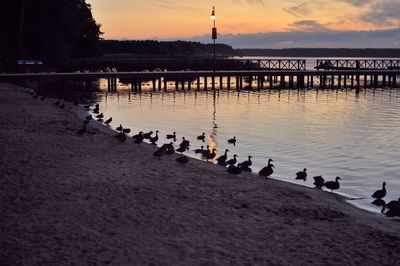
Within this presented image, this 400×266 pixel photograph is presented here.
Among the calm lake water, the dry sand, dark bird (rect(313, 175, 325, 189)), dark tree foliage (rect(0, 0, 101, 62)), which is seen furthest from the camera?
dark tree foliage (rect(0, 0, 101, 62))

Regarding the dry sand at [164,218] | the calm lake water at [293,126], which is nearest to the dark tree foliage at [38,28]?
the calm lake water at [293,126]

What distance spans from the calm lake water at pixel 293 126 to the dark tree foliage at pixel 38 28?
1262cm

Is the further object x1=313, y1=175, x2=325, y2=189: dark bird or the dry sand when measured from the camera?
x1=313, y1=175, x2=325, y2=189: dark bird

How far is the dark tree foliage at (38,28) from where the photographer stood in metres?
54.2

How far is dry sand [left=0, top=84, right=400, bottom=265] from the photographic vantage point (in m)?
8.43

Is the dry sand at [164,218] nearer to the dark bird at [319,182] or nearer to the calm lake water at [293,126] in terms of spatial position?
the dark bird at [319,182]

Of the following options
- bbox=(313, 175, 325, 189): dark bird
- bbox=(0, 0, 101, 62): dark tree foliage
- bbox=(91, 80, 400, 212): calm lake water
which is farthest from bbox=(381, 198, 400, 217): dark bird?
bbox=(0, 0, 101, 62): dark tree foliage

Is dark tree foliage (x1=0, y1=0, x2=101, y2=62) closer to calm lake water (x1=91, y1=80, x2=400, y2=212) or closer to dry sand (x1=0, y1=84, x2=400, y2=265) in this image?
calm lake water (x1=91, y1=80, x2=400, y2=212)

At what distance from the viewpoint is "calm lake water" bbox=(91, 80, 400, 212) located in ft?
63.7

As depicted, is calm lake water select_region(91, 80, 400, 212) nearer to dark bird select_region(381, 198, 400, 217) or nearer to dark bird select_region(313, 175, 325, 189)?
dark bird select_region(313, 175, 325, 189)

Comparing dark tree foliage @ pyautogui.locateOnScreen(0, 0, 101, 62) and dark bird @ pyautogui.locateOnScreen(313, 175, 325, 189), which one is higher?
dark tree foliage @ pyautogui.locateOnScreen(0, 0, 101, 62)

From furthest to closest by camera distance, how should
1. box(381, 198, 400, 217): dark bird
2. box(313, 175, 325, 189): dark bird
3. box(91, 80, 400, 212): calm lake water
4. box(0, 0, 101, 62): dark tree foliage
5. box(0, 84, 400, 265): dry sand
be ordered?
box(0, 0, 101, 62): dark tree foliage, box(91, 80, 400, 212): calm lake water, box(313, 175, 325, 189): dark bird, box(381, 198, 400, 217): dark bird, box(0, 84, 400, 265): dry sand

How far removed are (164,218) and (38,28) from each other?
52.1 m

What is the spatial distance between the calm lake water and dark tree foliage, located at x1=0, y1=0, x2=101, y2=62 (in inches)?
497
